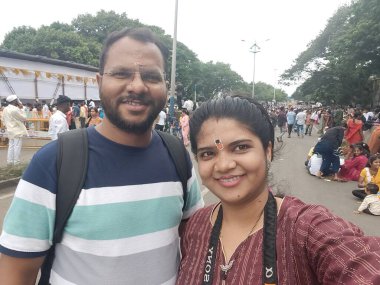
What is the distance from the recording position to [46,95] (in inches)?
891

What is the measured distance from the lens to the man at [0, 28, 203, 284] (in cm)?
135

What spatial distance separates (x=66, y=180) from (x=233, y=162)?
2.09 ft

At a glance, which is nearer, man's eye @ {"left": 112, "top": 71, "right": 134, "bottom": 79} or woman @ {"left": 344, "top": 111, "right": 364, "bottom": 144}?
man's eye @ {"left": 112, "top": 71, "right": 134, "bottom": 79}

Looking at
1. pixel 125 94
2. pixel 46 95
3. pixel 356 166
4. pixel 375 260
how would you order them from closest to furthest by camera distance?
pixel 375 260 → pixel 125 94 → pixel 356 166 → pixel 46 95

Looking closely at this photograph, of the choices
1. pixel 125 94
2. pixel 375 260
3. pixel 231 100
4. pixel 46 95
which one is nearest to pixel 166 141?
pixel 125 94

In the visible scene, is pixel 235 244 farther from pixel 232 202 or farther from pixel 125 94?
pixel 125 94

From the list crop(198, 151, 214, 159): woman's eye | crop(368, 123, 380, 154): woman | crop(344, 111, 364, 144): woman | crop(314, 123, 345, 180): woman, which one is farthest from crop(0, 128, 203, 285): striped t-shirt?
crop(344, 111, 364, 144): woman

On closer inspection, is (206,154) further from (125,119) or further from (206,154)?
(125,119)

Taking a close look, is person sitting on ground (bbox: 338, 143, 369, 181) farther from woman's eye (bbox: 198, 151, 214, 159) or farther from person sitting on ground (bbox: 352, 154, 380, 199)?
woman's eye (bbox: 198, 151, 214, 159)

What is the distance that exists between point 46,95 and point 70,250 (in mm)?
23139

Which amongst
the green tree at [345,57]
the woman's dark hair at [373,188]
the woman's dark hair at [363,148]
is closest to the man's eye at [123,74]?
the woman's dark hair at [373,188]

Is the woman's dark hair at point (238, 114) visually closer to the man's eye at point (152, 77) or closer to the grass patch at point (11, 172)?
the man's eye at point (152, 77)

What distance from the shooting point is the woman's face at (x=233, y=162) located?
134 centimetres

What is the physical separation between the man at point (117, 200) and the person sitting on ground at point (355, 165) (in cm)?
788
